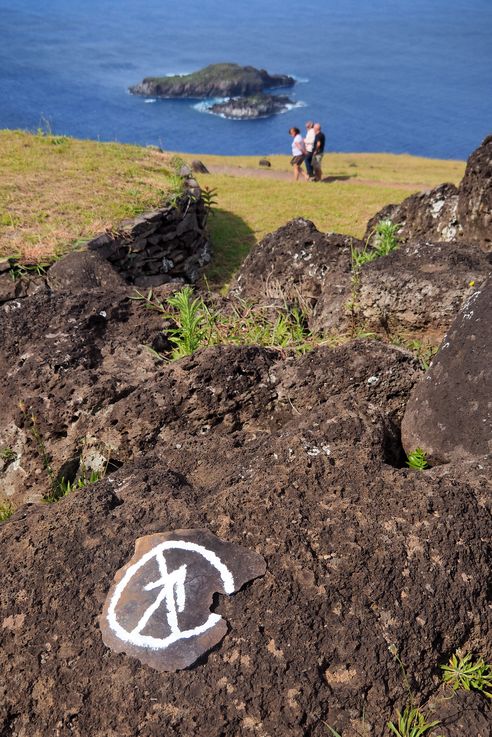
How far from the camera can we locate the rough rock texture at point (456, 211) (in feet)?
24.0

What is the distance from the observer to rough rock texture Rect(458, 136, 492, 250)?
23.8 feet

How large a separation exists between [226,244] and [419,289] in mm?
8704

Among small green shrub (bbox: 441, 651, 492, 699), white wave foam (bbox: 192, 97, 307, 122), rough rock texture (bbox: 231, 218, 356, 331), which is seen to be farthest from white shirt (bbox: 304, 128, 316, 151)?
white wave foam (bbox: 192, 97, 307, 122)

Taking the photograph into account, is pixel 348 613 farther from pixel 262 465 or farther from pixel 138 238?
pixel 138 238

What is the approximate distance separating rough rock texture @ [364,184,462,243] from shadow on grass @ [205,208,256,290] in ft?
14.2

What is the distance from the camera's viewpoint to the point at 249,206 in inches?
623

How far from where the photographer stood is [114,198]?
470 inches

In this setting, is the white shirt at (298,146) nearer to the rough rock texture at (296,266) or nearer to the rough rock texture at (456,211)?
the rough rock texture at (456,211)

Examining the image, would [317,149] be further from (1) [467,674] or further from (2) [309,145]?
(1) [467,674]

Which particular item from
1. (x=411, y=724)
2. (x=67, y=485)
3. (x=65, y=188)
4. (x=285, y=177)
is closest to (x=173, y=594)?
(x=411, y=724)

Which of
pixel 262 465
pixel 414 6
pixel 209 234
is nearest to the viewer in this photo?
pixel 262 465

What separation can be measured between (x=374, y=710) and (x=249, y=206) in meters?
14.5

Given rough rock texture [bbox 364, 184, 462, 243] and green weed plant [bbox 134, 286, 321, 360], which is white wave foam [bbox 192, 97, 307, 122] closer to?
→ rough rock texture [bbox 364, 184, 462, 243]

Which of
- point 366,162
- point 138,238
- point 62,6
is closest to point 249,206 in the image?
point 138,238
